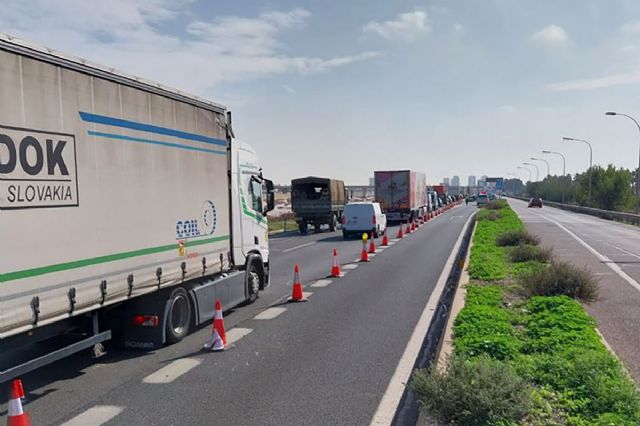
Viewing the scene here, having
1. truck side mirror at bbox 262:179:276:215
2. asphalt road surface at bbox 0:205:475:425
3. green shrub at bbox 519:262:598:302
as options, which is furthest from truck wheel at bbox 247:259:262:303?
green shrub at bbox 519:262:598:302

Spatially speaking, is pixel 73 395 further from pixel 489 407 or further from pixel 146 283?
pixel 489 407

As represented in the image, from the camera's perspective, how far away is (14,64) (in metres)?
5.62

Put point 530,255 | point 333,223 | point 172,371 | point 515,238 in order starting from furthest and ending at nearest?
point 333,223
point 515,238
point 530,255
point 172,371

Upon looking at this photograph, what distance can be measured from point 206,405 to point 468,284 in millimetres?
8063

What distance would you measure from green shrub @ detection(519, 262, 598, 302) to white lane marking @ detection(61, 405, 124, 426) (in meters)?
8.32

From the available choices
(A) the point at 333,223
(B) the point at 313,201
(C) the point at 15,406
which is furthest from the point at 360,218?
(C) the point at 15,406

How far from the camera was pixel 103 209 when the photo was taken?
6875mm

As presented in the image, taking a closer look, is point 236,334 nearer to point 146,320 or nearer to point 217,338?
point 217,338

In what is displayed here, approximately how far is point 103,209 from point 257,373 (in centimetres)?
276

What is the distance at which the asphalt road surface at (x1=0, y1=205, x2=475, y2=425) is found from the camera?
587 centimetres

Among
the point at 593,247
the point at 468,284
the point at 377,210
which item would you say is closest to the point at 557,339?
the point at 468,284

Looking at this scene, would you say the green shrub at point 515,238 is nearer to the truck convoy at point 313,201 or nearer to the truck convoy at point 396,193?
the truck convoy at point 313,201

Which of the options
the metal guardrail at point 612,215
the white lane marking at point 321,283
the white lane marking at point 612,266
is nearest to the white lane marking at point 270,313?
the white lane marking at point 321,283

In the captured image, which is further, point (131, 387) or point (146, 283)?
point (146, 283)
